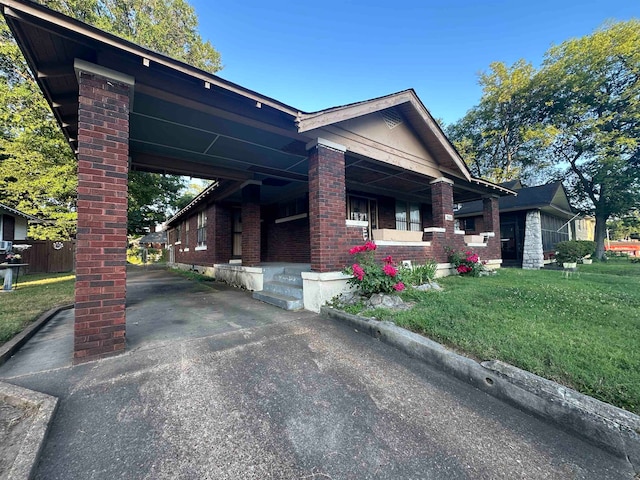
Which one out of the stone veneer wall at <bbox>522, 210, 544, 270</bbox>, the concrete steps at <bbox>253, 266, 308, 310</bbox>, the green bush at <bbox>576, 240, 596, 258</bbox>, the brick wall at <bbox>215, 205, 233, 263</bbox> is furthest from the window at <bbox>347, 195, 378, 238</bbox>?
the green bush at <bbox>576, 240, 596, 258</bbox>

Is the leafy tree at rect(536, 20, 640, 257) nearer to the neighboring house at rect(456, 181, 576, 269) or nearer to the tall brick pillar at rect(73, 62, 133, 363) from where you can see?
the neighboring house at rect(456, 181, 576, 269)

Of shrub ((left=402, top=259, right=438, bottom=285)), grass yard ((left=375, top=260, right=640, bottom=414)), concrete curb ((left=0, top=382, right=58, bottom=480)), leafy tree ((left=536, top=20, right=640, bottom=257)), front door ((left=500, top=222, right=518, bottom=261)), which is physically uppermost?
leafy tree ((left=536, top=20, right=640, bottom=257))

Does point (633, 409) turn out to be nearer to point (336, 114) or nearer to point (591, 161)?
point (336, 114)

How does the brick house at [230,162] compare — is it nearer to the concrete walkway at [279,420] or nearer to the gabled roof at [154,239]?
the concrete walkway at [279,420]

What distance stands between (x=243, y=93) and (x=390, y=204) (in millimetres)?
7743

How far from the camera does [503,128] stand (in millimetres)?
22344

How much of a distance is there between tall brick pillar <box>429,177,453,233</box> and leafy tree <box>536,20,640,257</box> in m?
14.6

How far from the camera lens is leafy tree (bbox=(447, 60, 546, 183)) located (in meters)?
19.9

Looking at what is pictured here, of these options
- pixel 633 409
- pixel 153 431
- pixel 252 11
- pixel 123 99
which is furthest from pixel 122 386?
pixel 252 11


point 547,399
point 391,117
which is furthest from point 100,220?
point 391,117

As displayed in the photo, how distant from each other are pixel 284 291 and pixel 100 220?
3.77 meters

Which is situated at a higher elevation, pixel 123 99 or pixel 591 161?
pixel 591 161

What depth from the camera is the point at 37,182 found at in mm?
9398

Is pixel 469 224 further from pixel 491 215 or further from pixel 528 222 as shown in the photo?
pixel 491 215
